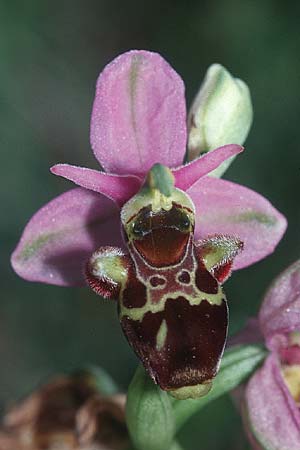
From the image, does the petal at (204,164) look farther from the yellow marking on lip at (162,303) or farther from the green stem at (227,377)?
the green stem at (227,377)

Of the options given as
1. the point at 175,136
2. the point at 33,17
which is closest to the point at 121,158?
the point at 175,136

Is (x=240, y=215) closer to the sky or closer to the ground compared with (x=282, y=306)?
closer to the sky

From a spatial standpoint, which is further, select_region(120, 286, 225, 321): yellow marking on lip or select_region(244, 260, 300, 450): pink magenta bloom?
select_region(244, 260, 300, 450): pink magenta bloom

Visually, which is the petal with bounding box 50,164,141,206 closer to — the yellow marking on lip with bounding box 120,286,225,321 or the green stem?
the yellow marking on lip with bounding box 120,286,225,321

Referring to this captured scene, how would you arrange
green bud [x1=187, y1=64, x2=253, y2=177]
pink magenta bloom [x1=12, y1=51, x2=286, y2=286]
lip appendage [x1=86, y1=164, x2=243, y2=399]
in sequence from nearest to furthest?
lip appendage [x1=86, y1=164, x2=243, y2=399] < pink magenta bloom [x1=12, y1=51, x2=286, y2=286] < green bud [x1=187, y1=64, x2=253, y2=177]

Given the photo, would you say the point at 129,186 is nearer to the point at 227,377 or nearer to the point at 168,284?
the point at 168,284

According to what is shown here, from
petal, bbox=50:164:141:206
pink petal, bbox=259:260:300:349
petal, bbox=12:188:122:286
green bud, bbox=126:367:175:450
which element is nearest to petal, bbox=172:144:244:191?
petal, bbox=50:164:141:206

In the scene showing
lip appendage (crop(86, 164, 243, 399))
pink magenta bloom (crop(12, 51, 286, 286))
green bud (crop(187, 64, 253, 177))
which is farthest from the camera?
green bud (crop(187, 64, 253, 177))

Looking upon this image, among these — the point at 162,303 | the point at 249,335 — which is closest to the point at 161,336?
the point at 162,303
